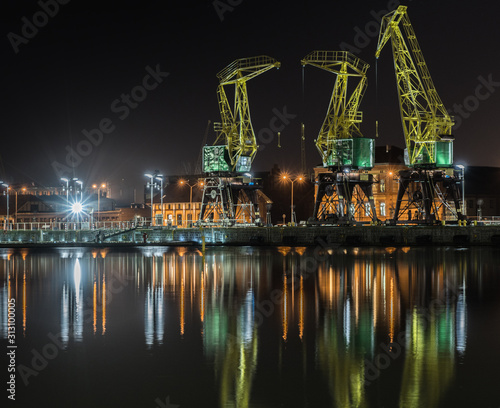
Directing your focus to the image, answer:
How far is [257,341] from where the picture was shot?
18.3m

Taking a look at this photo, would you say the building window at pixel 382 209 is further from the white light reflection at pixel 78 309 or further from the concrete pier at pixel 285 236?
the white light reflection at pixel 78 309

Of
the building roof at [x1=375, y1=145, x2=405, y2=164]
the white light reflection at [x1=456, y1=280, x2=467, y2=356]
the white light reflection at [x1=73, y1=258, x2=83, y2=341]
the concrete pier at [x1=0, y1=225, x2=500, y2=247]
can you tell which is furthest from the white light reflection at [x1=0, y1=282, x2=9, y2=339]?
the building roof at [x1=375, y1=145, x2=405, y2=164]

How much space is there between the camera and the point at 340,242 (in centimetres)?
7638

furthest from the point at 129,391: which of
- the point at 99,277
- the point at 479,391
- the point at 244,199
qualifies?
the point at 244,199

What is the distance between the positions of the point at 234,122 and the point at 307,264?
4586 cm

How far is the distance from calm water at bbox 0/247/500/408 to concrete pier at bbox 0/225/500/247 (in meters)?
40.7

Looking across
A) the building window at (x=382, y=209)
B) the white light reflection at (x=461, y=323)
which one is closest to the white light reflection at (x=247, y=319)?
the white light reflection at (x=461, y=323)

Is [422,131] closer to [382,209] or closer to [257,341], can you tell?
[382,209]

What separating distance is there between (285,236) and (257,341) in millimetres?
59736

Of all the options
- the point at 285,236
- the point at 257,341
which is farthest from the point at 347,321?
the point at 285,236

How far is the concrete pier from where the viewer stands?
73.3 metres

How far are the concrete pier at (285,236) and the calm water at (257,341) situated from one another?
40728mm

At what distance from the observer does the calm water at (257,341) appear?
13.7 meters

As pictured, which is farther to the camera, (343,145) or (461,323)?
(343,145)
